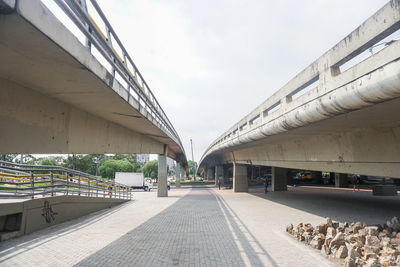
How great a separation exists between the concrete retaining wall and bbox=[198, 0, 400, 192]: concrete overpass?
869 cm

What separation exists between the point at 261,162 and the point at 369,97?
1422cm

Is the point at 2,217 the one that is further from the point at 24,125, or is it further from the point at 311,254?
the point at 311,254

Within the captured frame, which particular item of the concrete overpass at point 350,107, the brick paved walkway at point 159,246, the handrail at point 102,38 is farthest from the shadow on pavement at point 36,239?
the concrete overpass at point 350,107

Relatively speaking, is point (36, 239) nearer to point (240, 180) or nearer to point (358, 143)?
point (358, 143)

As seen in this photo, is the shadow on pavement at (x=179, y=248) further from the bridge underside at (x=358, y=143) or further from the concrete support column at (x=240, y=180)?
the concrete support column at (x=240, y=180)

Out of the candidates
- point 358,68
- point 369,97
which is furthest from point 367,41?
point 369,97

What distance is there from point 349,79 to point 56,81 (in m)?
6.58

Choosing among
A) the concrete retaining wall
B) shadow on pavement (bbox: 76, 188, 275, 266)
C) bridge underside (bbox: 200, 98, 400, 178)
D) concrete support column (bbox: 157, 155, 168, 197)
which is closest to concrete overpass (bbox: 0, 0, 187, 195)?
the concrete retaining wall

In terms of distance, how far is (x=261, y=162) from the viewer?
19.0 metres

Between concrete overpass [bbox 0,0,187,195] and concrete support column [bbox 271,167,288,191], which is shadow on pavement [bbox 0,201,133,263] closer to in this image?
concrete overpass [bbox 0,0,187,195]

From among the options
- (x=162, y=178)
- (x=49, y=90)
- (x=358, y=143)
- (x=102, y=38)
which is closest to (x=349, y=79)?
(x=358, y=143)

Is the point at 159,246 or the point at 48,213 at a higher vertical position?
the point at 48,213

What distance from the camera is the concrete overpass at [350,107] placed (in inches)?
193

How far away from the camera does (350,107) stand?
18.9ft
